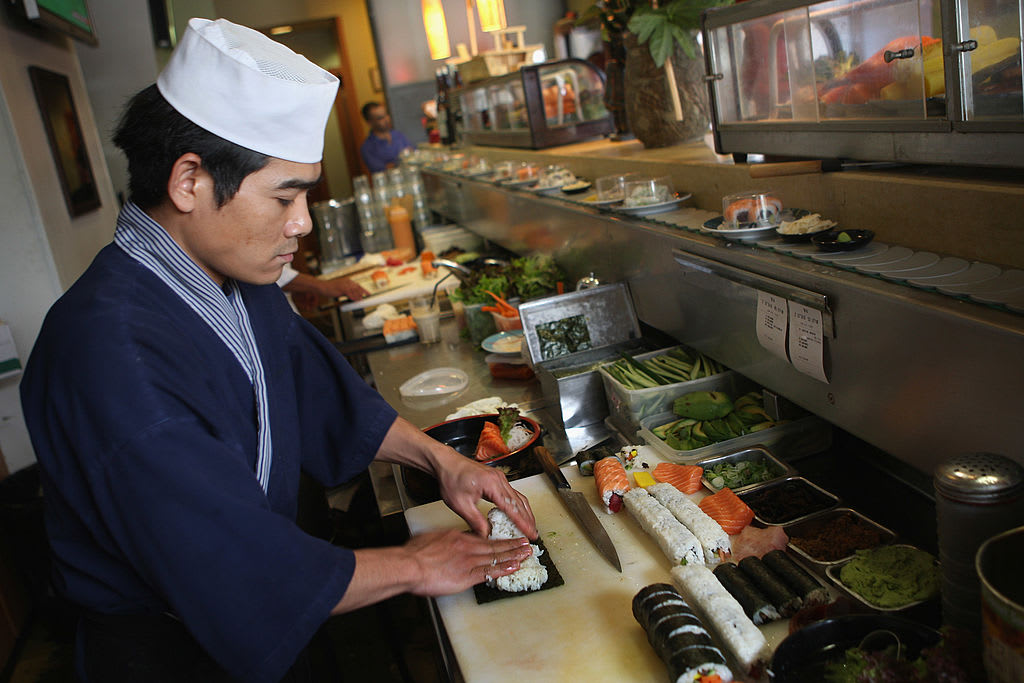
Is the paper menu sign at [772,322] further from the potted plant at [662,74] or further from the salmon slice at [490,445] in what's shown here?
the potted plant at [662,74]

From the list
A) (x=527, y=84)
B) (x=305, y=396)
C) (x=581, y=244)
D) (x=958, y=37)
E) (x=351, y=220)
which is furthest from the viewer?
(x=351, y=220)

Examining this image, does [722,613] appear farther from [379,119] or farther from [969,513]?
[379,119]

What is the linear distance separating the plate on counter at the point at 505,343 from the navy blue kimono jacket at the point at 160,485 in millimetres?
1629

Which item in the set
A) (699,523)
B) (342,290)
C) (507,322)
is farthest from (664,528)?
(342,290)

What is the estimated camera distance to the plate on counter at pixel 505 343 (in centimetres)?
304

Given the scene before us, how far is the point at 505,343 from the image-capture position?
3.15 meters

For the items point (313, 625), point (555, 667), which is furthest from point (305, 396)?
point (555, 667)

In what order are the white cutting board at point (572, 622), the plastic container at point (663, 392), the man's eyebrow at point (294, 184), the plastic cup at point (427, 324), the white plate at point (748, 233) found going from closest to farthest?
the white cutting board at point (572, 622), the man's eyebrow at point (294, 184), the white plate at point (748, 233), the plastic container at point (663, 392), the plastic cup at point (427, 324)

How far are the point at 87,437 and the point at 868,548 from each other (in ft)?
4.50

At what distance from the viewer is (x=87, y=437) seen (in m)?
1.24

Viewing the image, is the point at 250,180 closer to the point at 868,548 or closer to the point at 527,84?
the point at 868,548

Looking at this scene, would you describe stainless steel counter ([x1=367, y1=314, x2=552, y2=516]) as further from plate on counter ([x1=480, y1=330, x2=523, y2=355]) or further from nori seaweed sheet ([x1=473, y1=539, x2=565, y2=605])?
nori seaweed sheet ([x1=473, y1=539, x2=565, y2=605])

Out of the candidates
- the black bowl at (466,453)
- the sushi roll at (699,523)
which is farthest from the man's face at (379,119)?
the sushi roll at (699,523)

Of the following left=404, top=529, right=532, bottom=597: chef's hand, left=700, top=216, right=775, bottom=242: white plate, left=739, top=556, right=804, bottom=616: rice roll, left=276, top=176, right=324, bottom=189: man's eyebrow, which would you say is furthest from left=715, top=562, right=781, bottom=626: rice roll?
left=276, top=176, right=324, bottom=189: man's eyebrow
